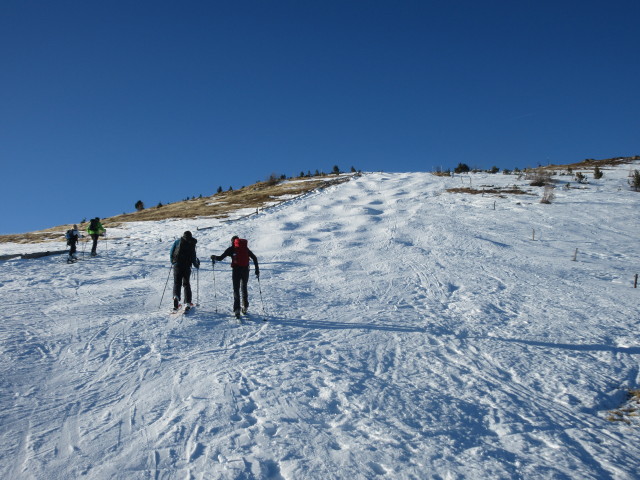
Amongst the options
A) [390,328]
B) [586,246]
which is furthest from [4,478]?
[586,246]

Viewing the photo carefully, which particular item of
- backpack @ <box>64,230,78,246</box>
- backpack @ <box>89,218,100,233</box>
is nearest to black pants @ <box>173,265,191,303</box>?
backpack @ <box>64,230,78,246</box>

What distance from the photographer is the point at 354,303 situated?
10.1 metres

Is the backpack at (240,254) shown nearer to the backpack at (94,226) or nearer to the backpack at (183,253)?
the backpack at (183,253)

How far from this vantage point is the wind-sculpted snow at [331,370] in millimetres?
4227

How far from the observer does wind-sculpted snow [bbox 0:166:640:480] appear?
423 centimetres

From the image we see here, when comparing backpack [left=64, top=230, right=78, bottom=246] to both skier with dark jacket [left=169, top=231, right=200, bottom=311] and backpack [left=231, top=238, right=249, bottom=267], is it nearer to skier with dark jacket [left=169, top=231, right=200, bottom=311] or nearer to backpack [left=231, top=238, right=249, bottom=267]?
skier with dark jacket [left=169, top=231, right=200, bottom=311]

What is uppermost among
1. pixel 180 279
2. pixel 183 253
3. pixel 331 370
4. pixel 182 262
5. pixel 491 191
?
pixel 491 191

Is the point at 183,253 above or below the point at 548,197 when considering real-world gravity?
below

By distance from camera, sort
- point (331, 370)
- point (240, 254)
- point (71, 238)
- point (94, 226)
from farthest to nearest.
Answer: point (94, 226)
point (71, 238)
point (240, 254)
point (331, 370)

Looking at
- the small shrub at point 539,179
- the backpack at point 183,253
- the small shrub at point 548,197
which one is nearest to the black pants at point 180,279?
the backpack at point 183,253

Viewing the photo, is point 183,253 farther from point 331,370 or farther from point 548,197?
point 548,197

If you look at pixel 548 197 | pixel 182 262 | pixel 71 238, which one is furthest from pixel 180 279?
pixel 548 197

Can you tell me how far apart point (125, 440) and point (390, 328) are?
17.7ft

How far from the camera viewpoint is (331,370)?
6270 millimetres
